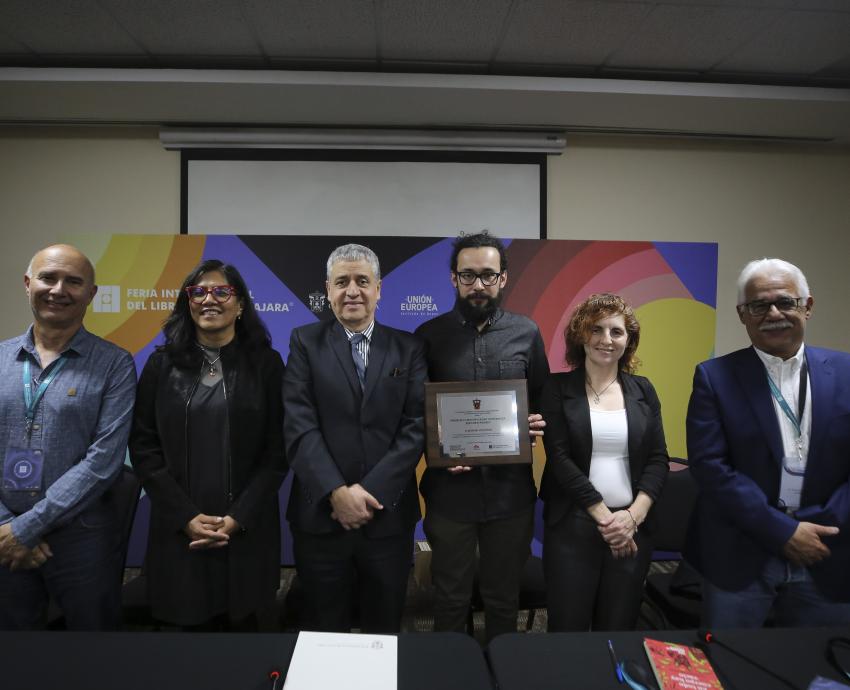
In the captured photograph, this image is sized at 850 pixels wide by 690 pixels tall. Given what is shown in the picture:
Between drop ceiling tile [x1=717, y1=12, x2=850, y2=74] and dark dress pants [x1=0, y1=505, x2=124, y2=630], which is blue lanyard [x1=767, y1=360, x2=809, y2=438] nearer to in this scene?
drop ceiling tile [x1=717, y1=12, x2=850, y2=74]

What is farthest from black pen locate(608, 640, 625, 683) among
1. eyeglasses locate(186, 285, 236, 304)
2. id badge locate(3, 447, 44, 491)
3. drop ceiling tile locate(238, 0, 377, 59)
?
drop ceiling tile locate(238, 0, 377, 59)

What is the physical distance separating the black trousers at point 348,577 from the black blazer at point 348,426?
65 mm

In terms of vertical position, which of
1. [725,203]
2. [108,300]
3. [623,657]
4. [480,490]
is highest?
[725,203]

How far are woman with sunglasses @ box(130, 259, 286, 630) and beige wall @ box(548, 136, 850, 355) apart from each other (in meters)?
2.97

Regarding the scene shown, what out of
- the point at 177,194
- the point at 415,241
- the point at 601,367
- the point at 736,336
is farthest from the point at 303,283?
the point at 736,336

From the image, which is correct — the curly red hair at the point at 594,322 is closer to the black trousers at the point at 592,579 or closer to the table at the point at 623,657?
the black trousers at the point at 592,579

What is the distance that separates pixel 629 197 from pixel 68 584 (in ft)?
14.5

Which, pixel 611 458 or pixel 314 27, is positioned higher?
pixel 314 27

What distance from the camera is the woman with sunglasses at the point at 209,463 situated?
1827mm

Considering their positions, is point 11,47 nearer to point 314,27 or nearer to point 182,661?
point 314,27

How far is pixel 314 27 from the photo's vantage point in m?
2.77

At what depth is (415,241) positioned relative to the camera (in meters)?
3.60

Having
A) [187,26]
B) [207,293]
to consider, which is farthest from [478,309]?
[187,26]

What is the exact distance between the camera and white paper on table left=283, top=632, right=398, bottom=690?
3.54 feet
